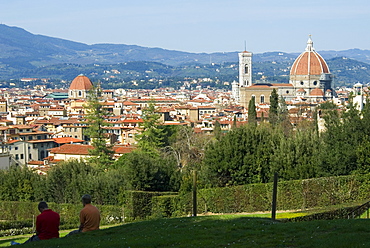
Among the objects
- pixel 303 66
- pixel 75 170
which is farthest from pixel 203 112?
pixel 75 170

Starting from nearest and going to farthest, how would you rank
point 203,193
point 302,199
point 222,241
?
point 222,241 → point 302,199 → point 203,193

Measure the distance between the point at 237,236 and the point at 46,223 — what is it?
3.08 m

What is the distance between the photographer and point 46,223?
9.91 m

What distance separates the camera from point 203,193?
23.0 m

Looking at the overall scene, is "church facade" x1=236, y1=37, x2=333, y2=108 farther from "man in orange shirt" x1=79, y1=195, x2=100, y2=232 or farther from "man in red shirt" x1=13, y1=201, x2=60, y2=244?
"man in red shirt" x1=13, y1=201, x2=60, y2=244

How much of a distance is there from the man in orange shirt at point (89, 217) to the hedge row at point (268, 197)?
37.9ft

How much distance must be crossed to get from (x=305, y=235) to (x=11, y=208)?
60.7 feet

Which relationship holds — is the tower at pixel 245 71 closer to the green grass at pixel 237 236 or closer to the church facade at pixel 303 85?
the church facade at pixel 303 85

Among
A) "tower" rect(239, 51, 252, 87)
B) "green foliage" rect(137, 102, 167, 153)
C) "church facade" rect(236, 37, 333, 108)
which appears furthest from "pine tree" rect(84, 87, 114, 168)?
"tower" rect(239, 51, 252, 87)

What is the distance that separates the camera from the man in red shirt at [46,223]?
9734 mm

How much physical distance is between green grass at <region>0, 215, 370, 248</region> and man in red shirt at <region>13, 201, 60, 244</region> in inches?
5.6

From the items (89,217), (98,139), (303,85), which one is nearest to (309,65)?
(303,85)

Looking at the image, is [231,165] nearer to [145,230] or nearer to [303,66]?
[145,230]

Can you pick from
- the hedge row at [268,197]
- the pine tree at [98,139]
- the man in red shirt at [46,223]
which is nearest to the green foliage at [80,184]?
the hedge row at [268,197]
